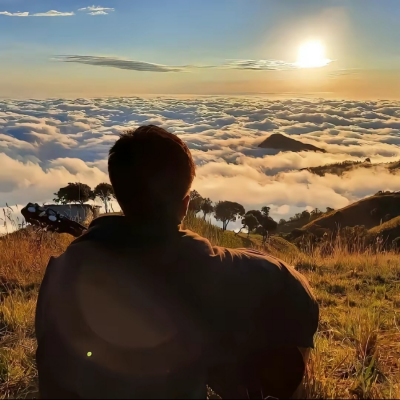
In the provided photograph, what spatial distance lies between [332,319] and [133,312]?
2872mm

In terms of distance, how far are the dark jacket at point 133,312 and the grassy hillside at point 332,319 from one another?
2.84 ft

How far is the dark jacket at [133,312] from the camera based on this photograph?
2227 mm

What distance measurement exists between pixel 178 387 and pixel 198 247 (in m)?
0.62

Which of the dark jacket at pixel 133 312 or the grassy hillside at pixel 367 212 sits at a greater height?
the dark jacket at pixel 133 312

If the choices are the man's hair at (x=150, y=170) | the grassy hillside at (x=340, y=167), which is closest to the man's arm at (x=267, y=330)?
the man's hair at (x=150, y=170)

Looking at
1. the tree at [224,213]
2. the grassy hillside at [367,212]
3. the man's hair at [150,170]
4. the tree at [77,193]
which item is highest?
the man's hair at [150,170]

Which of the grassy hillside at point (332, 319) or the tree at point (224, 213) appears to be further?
the tree at point (224, 213)

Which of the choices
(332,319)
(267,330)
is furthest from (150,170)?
(332,319)

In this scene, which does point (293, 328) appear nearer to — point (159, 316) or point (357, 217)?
point (159, 316)

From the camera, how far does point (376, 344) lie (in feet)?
11.8

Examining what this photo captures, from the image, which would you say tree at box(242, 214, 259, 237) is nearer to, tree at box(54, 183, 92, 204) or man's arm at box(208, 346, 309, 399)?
tree at box(54, 183, 92, 204)

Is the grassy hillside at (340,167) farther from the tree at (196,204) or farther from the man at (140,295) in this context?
the man at (140,295)

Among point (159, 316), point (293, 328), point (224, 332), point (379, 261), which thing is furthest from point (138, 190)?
point (379, 261)

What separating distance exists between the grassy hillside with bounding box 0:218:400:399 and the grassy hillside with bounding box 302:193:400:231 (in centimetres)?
5951
